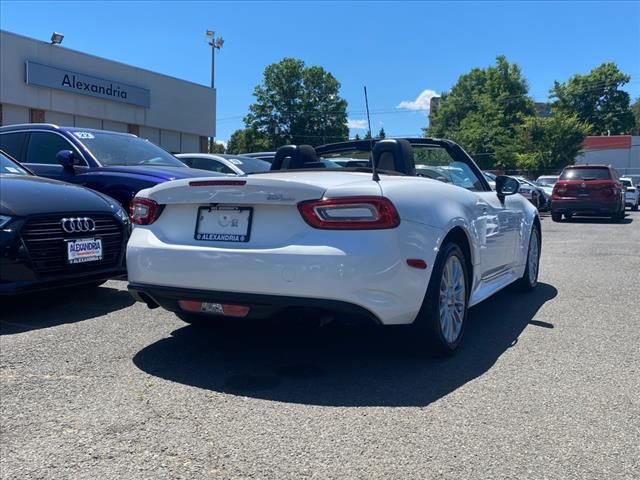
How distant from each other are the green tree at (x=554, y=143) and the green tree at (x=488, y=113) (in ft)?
9.03

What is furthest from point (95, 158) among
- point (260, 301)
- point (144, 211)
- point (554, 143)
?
point (554, 143)

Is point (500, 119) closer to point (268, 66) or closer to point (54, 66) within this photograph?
point (268, 66)

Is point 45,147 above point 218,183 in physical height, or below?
above

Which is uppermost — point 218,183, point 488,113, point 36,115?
point 488,113

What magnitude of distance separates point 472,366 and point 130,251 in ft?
7.62

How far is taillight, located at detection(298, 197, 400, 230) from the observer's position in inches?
136

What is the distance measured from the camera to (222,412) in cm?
317

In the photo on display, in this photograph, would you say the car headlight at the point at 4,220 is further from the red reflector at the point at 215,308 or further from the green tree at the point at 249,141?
the green tree at the point at 249,141

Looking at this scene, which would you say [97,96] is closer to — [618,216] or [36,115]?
[36,115]

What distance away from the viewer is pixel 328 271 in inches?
133

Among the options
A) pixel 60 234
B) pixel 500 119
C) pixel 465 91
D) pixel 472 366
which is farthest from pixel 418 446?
pixel 465 91

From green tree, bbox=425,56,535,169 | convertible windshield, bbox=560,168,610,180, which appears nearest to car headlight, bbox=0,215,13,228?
convertible windshield, bbox=560,168,610,180

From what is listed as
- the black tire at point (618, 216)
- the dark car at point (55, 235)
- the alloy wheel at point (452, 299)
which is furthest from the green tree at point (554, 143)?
the alloy wheel at point (452, 299)

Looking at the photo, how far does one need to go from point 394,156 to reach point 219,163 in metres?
7.11
